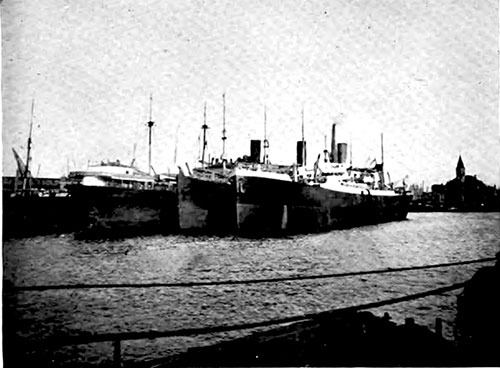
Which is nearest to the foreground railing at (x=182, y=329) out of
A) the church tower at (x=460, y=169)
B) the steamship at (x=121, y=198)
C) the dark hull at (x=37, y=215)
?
the dark hull at (x=37, y=215)

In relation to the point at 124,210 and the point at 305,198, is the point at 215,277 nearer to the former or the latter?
the point at 305,198

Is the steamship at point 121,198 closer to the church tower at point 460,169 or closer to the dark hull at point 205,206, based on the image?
the dark hull at point 205,206

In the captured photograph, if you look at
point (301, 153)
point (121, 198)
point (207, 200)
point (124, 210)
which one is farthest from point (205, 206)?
point (301, 153)

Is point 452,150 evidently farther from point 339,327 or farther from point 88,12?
point 88,12

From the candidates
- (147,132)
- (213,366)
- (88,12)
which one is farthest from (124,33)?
(213,366)

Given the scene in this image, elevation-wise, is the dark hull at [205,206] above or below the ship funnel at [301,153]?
below

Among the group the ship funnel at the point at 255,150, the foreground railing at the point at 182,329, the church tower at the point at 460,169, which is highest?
the ship funnel at the point at 255,150

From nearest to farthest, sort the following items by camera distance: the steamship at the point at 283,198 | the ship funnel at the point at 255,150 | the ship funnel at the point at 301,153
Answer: the ship funnel at the point at 255,150
the ship funnel at the point at 301,153
the steamship at the point at 283,198
